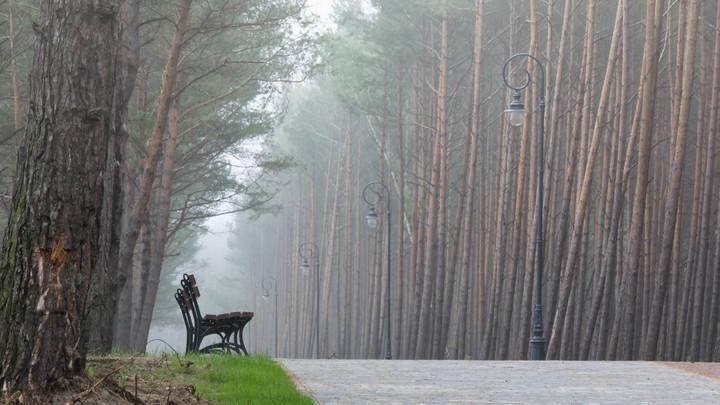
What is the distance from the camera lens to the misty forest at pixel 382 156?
5.66m

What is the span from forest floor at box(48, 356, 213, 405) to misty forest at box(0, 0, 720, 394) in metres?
0.19

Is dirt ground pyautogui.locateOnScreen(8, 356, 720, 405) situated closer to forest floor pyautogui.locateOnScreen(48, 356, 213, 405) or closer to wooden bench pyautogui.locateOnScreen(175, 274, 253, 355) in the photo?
forest floor pyautogui.locateOnScreen(48, 356, 213, 405)

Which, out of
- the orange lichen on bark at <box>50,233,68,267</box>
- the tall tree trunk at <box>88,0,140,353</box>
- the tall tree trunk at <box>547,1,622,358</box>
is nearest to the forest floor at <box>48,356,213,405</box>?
the orange lichen on bark at <box>50,233,68,267</box>

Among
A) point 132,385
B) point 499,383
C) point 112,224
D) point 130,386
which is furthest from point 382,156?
point 130,386

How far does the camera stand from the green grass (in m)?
6.49

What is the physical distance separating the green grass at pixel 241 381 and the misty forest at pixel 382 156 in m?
1.07

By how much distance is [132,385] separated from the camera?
643 cm

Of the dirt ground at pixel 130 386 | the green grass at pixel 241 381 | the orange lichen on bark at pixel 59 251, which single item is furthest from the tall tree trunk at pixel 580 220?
the orange lichen on bark at pixel 59 251

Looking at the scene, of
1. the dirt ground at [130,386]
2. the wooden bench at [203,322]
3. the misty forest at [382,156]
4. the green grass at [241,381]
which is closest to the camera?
the dirt ground at [130,386]

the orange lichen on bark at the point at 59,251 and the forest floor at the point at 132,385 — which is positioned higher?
the orange lichen on bark at the point at 59,251

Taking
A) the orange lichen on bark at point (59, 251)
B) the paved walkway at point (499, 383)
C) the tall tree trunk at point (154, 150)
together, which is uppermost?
the tall tree trunk at point (154, 150)

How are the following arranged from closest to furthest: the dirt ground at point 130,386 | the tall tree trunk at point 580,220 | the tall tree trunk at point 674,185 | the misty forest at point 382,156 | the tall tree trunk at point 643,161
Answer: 1. the dirt ground at point 130,386
2. the misty forest at point 382,156
3. the tall tree trunk at point 674,185
4. the tall tree trunk at point 643,161
5. the tall tree trunk at point 580,220

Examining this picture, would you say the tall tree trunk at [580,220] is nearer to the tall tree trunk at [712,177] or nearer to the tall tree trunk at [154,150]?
the tall tree trunk at [712,177]

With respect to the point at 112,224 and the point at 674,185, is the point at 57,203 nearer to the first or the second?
the point at 112,224
